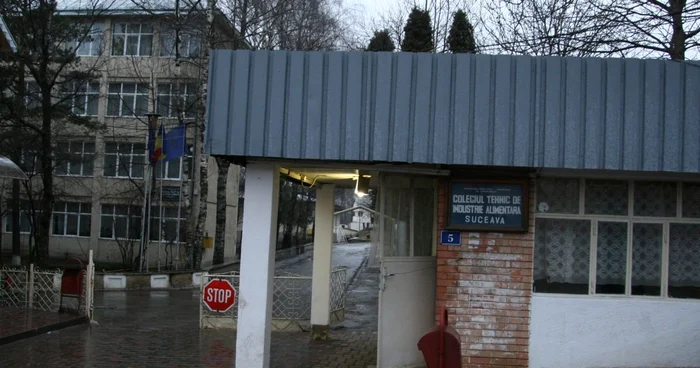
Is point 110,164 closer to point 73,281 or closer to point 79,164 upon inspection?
point 79,164

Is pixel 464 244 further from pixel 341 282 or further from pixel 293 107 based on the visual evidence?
pixel 341 282

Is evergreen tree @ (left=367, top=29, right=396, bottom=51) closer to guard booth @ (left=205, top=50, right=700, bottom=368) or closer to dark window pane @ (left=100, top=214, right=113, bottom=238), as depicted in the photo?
guard booth @ (left=205, top=50, right=700, bottom=368)

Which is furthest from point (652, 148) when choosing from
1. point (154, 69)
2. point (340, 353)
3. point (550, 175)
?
point (154, 69)

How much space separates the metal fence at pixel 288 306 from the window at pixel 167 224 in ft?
72.2

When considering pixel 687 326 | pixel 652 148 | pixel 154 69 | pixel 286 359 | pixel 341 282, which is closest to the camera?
pixel 652 148

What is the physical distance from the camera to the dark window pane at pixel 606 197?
8.47m

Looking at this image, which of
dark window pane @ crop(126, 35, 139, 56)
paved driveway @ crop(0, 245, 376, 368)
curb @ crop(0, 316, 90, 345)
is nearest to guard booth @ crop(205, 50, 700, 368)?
paved driveway @ crop(0, 245, 376, 368)

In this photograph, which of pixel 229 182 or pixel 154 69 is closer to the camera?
pixel 154 69

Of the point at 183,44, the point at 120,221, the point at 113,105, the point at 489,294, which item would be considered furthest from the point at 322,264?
the point at 113,105

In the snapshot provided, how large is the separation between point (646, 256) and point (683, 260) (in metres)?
0.44

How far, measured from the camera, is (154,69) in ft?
116

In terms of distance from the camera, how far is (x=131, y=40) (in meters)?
36.4

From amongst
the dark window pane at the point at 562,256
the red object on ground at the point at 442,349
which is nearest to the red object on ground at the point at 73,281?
the dark window pane at the point at 562,256

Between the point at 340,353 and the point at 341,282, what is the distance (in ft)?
10.3
